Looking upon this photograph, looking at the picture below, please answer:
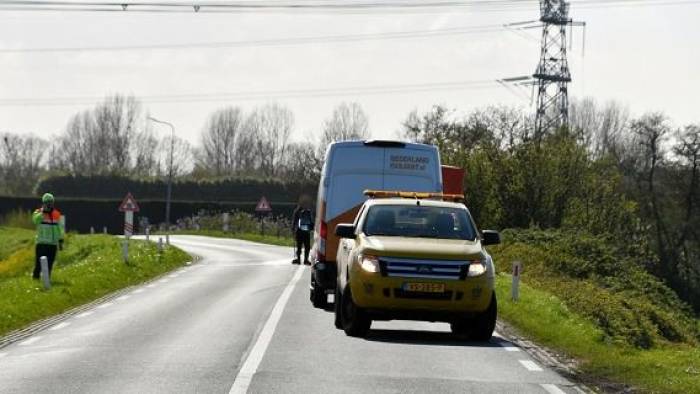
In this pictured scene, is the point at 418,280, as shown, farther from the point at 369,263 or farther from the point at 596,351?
the point at 596,351

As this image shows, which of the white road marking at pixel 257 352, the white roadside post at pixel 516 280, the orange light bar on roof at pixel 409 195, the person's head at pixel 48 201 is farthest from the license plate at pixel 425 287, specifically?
the person's head at pixel 48 201

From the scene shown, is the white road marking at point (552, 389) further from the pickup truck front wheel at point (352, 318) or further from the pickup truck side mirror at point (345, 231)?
the pickup truck side mirror at point (345, 231)

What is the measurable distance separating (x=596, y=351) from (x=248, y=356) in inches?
188

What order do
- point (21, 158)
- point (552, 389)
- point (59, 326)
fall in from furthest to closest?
point (21, 158) < point (59, 326) < point (552, 389)

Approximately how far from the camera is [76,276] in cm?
2875

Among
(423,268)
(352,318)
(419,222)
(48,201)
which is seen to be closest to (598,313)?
(419,222)

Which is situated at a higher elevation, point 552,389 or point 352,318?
point 352,318

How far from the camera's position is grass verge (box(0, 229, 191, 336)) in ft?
69.3

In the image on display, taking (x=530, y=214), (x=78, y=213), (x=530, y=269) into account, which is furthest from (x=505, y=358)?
(x=78, y=213)

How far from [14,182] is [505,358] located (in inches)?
4649

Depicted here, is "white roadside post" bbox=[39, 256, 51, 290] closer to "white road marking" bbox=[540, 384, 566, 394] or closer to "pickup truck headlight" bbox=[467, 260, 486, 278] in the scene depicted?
"pickup truck headlight" bbox=[467, 260, 486, 278]

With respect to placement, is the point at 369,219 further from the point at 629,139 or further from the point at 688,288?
the point at 629,139

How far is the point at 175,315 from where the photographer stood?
1995cm

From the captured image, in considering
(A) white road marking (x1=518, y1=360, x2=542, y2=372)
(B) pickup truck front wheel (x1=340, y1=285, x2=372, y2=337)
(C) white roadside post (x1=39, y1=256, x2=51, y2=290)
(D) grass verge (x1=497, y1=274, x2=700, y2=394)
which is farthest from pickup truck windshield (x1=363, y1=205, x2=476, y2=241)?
(C) white roadside post (x1=39, y1=256, x2=51, y2=290)
